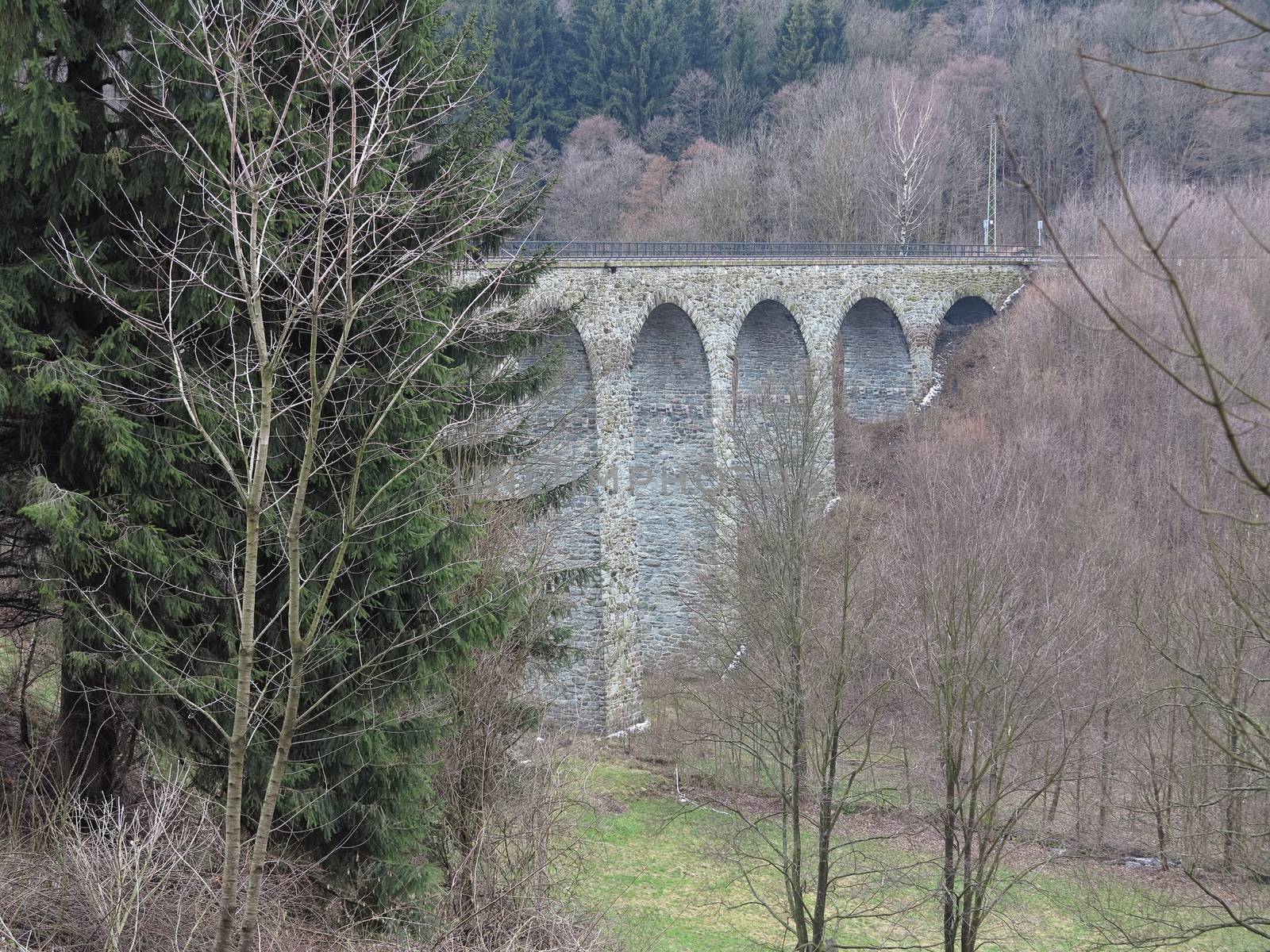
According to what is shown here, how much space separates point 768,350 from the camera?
2592 centimetres

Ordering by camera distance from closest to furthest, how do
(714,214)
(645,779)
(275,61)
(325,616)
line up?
(275,61) < (325,616) < (645,779) < (714,214)

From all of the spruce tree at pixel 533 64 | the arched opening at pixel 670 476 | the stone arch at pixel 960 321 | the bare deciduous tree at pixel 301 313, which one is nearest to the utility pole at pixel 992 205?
the stone arch at pixel 960 321

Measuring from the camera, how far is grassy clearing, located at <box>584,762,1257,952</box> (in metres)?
14.1

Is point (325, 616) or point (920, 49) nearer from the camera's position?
point (325, 616)

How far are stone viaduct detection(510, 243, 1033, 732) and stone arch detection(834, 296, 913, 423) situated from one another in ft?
0.14

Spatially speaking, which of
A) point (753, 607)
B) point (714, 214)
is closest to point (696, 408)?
point (753, 607)

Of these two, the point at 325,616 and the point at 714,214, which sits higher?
the point at 714,214

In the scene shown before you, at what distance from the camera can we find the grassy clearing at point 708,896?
46.3ft

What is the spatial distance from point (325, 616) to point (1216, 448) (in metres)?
19.9

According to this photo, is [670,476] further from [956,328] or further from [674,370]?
[956,328]

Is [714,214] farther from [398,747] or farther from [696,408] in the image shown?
[398,747]

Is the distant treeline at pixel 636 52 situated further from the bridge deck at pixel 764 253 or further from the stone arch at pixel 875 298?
the stone arch at pixel 875 298

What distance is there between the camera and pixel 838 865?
16.7 metres

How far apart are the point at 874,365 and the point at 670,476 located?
8.79 m
